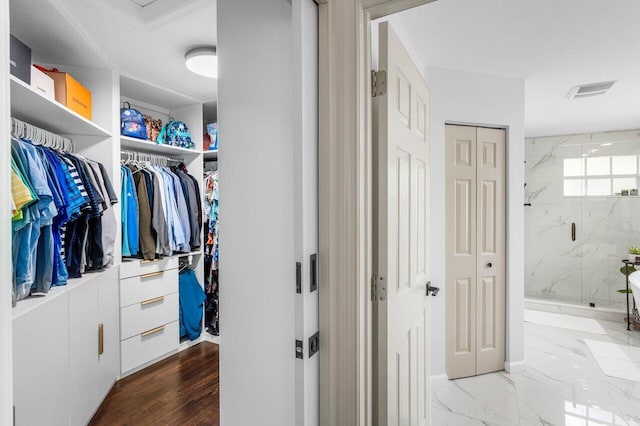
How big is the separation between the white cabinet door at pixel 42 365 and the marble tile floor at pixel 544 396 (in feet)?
6.94

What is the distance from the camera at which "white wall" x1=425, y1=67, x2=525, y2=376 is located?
246 cm

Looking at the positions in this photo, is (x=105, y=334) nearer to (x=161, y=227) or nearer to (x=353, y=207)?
(x=161, y=227)

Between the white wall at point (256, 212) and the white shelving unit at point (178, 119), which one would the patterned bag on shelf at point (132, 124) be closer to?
the white shelving unit at point (178, 119)

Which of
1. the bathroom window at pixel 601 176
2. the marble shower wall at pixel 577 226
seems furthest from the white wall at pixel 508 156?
the bathroom window at pixel 601 176

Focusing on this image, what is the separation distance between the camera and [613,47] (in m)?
2.11

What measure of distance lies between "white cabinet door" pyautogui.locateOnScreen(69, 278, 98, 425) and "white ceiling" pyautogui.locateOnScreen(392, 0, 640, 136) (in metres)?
2.37

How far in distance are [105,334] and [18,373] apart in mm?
896

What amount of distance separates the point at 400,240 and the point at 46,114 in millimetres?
2041

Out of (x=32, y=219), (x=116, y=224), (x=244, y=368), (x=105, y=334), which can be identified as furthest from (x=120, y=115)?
(x=244, y=368)

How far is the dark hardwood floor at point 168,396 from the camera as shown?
201 centimetres

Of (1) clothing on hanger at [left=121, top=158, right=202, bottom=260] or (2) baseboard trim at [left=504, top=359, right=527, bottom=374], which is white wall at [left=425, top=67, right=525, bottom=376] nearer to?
(2) baseboard trim at [left=504, top=359, right=527, bottom=374]

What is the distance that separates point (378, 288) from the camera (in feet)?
3.85

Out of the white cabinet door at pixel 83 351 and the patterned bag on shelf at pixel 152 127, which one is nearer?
the white cabinet door at pixel 83 351

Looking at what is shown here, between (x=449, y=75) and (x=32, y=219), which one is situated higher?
(x=449, y=75)
